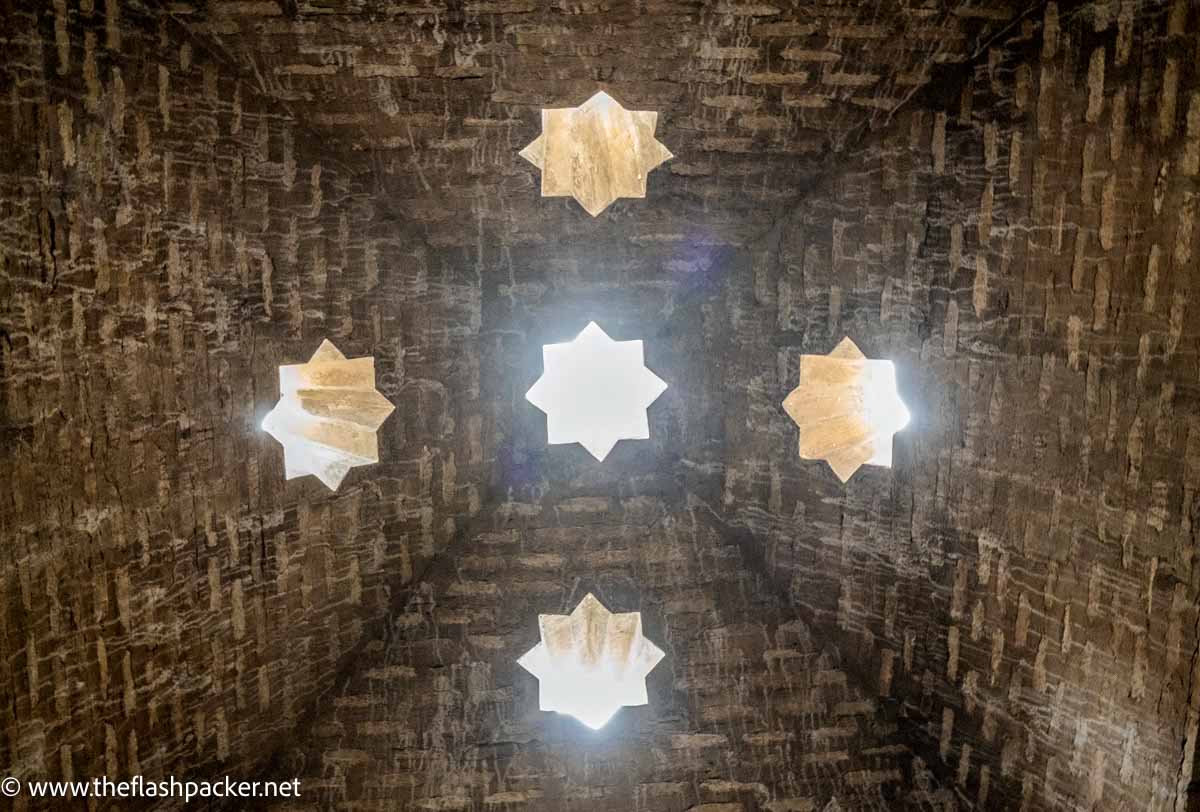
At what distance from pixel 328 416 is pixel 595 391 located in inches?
52.5

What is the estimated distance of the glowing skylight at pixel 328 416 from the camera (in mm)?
4441

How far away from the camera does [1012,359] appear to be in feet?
13.3

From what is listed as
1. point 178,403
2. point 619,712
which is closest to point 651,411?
point 619,712

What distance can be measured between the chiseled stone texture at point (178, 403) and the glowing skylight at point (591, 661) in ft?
2.53

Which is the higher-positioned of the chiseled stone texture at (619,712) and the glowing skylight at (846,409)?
the glowing skylight at (846,409)

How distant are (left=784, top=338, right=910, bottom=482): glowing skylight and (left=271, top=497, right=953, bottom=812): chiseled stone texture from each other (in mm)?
694

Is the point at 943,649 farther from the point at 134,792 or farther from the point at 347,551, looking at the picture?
the point at 134,792

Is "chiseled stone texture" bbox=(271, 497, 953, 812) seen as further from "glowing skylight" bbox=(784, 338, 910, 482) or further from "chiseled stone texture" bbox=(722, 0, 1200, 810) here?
"glowing skylight" bbox=(784, 338, 910, 482)

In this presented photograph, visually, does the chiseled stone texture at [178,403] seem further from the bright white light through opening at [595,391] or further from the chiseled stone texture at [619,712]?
the bright white light through opening at [595,391]

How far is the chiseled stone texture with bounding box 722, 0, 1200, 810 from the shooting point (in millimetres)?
3594

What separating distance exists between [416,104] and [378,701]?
281cm

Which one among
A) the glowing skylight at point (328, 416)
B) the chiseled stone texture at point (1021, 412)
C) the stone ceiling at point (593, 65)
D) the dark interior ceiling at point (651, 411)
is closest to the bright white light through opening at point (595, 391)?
the dark interior ceiling at point (651, 411)

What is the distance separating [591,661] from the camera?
4855mm

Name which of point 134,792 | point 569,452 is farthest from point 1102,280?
point 134,792
